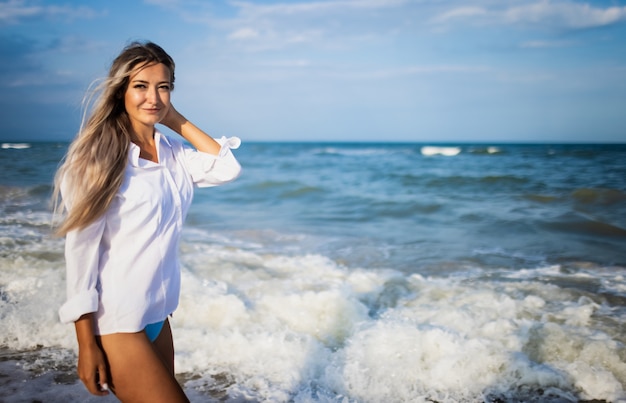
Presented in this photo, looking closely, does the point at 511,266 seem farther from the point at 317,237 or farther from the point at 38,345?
the point at 38,345

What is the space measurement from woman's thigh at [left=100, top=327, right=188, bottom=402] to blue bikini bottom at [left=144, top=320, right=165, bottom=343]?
130 millimetres

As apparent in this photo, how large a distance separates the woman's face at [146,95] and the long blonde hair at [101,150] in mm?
25

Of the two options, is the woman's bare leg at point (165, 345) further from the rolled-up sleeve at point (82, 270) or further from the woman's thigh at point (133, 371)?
the rolled-up sleeve at point (82, 270)

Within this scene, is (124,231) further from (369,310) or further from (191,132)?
(369,310)

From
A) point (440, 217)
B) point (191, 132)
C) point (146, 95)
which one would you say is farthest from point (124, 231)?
point (440, 217)

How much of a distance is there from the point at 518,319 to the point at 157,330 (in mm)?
4371

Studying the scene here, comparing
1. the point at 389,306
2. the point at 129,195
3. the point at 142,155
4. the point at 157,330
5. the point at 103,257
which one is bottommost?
the point at 389,306

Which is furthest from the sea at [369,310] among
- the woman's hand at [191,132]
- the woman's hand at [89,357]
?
the woman's hand at [191,132]

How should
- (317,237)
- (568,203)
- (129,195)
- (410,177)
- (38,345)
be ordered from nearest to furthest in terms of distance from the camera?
(129,195)
(38,345)
(317,237)
(568,203)
(410,177)

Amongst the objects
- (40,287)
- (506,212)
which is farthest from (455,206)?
(40,287)

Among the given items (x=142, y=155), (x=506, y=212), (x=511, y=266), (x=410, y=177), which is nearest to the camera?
(x=142, y=155)

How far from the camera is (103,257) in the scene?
73.0 inches

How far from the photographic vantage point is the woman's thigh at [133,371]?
182 cm

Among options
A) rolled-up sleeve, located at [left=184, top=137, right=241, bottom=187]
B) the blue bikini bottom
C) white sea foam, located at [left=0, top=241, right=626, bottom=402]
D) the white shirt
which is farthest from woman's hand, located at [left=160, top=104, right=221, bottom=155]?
white sea foam, located at [left=0, top=241, right=626, bottom=402]
